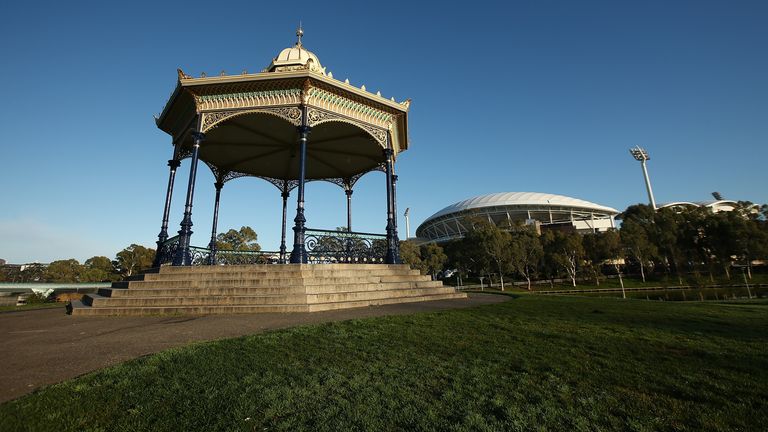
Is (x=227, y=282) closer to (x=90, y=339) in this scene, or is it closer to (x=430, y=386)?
(x=90, y=339)

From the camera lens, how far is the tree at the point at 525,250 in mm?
43594

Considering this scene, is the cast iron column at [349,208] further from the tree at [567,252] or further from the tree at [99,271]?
the tree at [99,271]

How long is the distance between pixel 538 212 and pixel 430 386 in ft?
260

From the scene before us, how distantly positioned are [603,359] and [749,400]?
108 cm

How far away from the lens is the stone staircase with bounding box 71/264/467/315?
300 inches

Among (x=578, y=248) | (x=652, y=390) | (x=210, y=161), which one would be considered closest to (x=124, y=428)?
(x=652, y=390)

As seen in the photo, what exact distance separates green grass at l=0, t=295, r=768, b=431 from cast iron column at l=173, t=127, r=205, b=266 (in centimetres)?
705

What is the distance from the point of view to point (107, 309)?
758 centimetres

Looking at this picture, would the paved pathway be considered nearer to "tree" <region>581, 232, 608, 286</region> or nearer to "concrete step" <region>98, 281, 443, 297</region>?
"concrete step" <region>98, 281, 443, 297</region>

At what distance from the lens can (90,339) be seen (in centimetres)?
493

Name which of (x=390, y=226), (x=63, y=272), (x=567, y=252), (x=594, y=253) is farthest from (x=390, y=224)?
(x=63, y=272)

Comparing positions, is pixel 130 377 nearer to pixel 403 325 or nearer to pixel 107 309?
pixel 403 325

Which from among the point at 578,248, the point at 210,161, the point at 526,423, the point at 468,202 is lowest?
the point at 526,423

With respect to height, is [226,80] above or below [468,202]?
below
